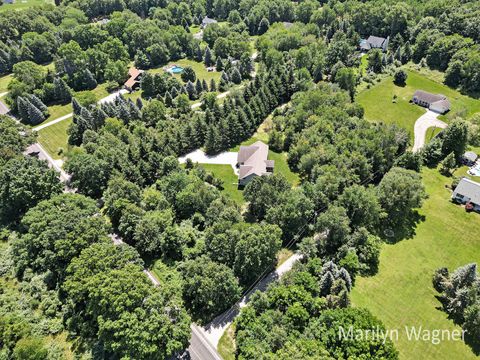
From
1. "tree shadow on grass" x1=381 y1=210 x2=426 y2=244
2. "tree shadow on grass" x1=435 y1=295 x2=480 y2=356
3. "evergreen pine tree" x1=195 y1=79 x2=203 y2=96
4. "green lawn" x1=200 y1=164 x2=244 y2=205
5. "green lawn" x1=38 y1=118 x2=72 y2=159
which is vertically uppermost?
"evergreen pine tree" x1=195 y1=79 x2=203 y2=96

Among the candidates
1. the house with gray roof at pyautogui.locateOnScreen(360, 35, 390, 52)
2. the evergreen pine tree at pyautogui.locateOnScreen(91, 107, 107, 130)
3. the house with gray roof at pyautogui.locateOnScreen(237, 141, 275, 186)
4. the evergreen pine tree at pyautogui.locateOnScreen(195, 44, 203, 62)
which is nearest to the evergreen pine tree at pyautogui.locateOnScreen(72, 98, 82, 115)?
the evergreen pine tree at pyautogui.locateOnScreen(91, 107, 107, 130)

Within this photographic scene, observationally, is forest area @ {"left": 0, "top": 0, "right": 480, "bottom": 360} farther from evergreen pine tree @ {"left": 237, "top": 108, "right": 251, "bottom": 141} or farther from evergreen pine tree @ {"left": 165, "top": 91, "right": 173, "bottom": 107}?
evergreen pine tree @ {"left": 237, "top": 108, "right": 251, "bottom": 141}

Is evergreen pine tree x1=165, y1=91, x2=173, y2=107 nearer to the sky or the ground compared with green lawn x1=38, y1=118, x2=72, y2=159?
nearer to the sky

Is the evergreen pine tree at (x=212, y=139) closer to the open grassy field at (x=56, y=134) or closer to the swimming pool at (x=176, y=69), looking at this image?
the open grassy field at (x=56, y=134)

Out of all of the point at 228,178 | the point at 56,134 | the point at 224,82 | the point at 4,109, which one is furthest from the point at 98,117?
the point at 224,82

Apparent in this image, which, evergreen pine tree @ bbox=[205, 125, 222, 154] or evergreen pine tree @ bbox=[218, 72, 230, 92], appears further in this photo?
evergreen pine tree @ bbox=[218, 72, 230, 92]

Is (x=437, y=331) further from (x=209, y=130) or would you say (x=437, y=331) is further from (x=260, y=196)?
(x=209, y=130)

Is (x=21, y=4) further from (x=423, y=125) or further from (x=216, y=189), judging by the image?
(x=423, y=125)
